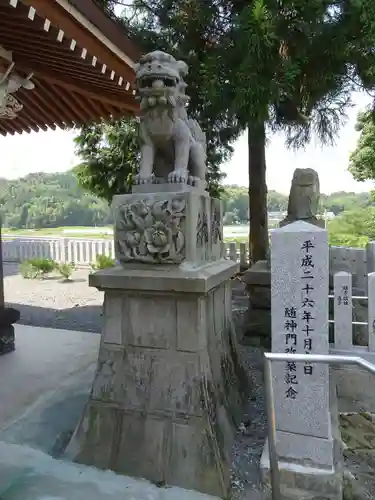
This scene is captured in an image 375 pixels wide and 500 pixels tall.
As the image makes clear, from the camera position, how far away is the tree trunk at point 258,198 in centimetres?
802

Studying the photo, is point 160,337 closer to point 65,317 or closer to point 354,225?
point 65,317

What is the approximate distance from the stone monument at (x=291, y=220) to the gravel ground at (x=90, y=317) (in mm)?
391

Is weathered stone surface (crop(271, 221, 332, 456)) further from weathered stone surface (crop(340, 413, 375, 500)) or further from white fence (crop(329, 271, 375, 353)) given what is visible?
white fence (crop(329, 271, 375, 353))

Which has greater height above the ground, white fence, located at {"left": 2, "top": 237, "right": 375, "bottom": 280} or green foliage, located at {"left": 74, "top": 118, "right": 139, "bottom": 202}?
green foliage, located at {"left": 74, "top": 118, "right": 139, "bottom": 202}

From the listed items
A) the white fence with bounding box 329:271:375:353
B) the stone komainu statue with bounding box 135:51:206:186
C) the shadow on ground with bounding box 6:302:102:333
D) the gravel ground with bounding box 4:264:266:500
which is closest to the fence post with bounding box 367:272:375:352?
the white fence with bounding box 329:271:375:353

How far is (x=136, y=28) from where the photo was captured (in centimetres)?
661

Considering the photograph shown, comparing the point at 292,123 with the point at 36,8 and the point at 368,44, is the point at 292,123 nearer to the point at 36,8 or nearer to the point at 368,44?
the point at 368,44

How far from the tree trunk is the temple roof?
402 centimetres

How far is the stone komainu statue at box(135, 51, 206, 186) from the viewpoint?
8.48 ft

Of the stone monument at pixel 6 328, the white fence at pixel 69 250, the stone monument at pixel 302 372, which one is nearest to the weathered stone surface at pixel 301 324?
the stone monument at pixel 302 372

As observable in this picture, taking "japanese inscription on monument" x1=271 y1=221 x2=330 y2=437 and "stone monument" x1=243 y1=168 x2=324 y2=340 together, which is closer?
"japanese inscription on monument" x1=271 y1=221 x2=330 y2=437

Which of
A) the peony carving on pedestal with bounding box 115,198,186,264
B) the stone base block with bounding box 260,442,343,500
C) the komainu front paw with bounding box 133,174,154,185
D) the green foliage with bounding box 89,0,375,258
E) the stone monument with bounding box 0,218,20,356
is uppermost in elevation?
the green foliage with bounding box 89,0,375,258

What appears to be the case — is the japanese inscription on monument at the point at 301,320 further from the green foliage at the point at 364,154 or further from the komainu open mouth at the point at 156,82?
the green foliage at the point at 364,154

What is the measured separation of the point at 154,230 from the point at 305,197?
290 centimetres
